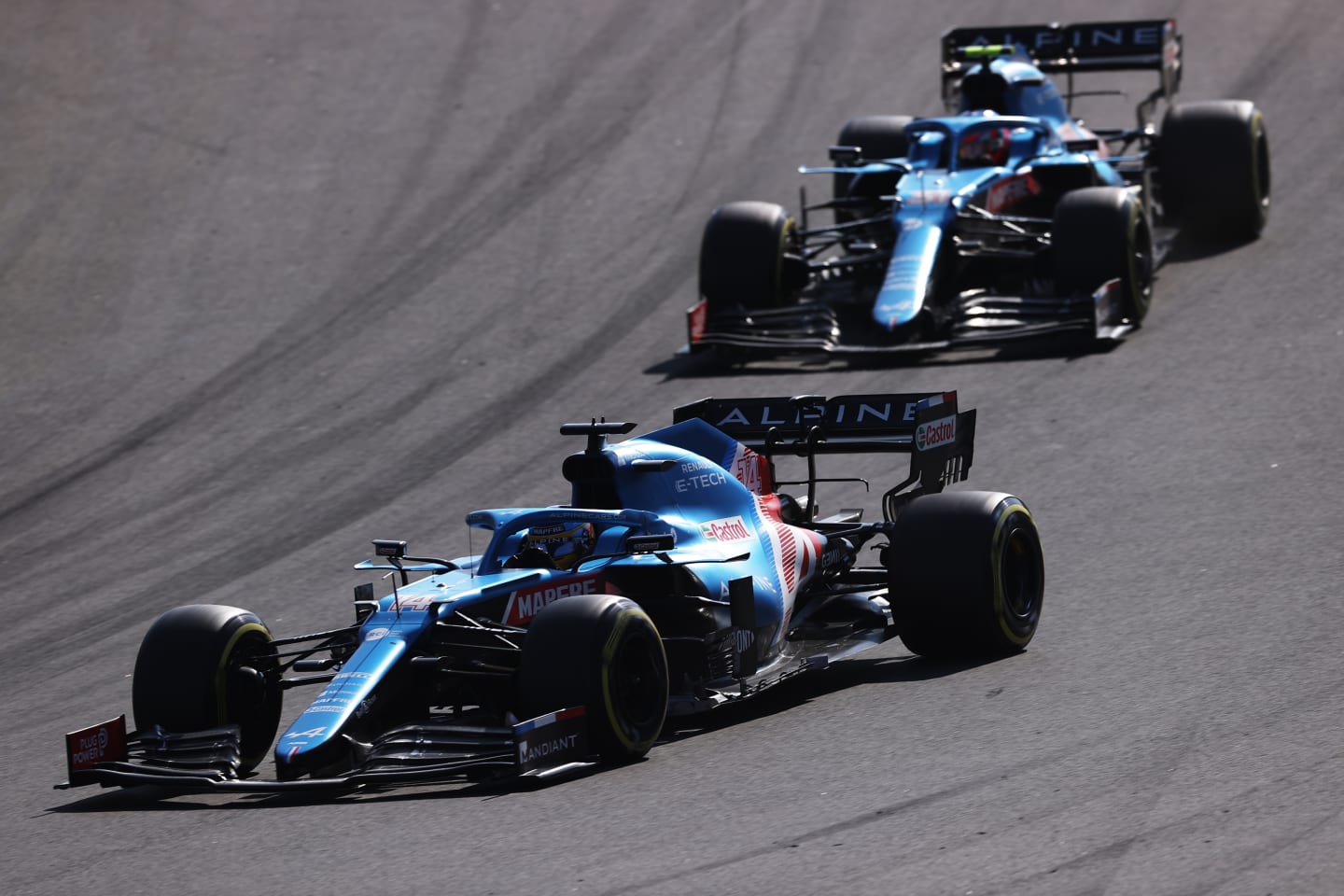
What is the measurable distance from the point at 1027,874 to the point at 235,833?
3.29m

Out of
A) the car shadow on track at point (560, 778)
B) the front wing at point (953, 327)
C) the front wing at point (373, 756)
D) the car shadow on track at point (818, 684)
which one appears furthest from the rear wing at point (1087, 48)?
the front wing at point (373, 756)

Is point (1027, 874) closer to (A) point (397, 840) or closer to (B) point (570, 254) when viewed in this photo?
(A) point (397, 840)

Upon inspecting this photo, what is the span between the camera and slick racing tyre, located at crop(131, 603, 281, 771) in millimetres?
9211

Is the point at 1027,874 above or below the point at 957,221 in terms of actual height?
below

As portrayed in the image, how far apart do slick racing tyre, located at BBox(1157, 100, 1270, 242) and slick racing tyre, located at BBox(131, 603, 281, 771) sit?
12330 mm

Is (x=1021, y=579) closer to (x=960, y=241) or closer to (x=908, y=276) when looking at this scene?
(x=908, y=276)

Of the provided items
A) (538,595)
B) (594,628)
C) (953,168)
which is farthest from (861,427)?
(953,168)

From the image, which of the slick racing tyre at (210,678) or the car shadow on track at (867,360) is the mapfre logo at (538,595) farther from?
the car shadow on track at (867,360)

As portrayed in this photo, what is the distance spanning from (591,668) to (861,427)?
134 inches

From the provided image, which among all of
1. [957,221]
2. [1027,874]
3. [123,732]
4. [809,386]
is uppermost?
[957,221]

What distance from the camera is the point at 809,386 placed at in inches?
637

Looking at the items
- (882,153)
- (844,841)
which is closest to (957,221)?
(882,153)

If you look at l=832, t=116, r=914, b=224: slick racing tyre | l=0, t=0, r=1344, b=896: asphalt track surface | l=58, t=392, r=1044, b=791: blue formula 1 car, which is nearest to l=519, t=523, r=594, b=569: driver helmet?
l=58, t=392, r=1044, b=791: blue formula 1 car

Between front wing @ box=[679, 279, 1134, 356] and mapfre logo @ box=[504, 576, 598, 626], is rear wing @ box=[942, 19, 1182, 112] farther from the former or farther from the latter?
mapfre logo @ box=[504, 576, 598, 626]
